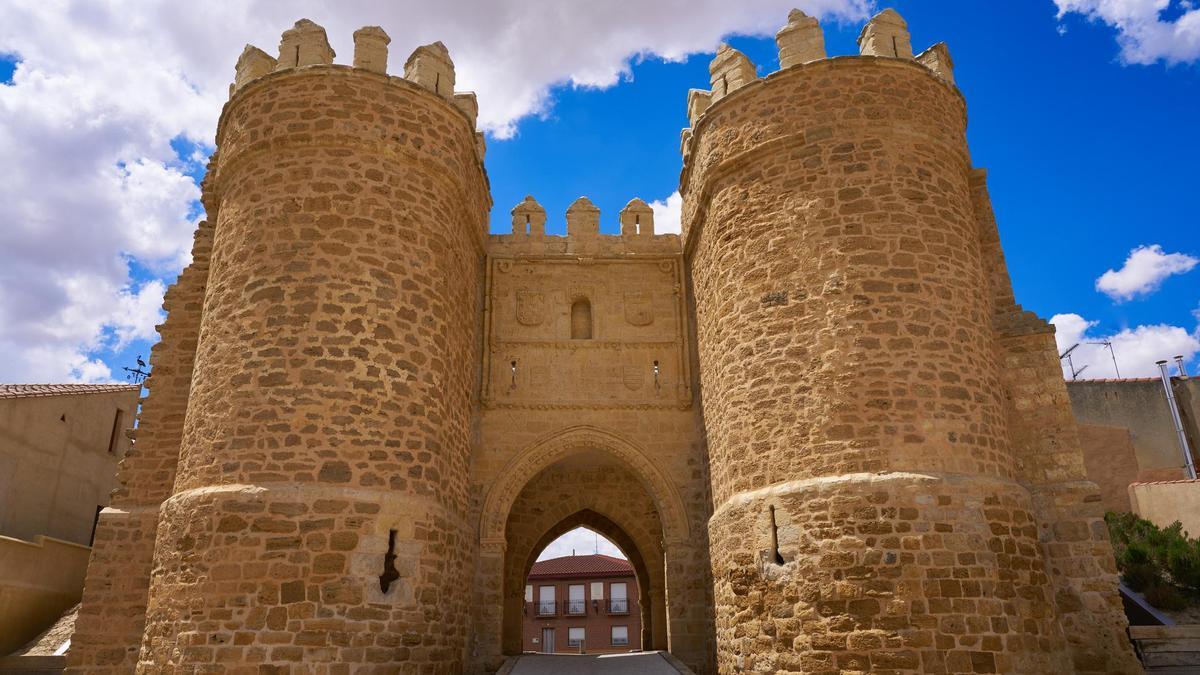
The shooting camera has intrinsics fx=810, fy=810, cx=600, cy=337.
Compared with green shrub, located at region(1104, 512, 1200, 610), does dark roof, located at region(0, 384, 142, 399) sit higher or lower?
higher

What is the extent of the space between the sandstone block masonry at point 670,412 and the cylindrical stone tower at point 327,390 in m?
0.03

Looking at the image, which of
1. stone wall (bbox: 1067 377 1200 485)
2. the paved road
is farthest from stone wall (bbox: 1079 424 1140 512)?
the paved road

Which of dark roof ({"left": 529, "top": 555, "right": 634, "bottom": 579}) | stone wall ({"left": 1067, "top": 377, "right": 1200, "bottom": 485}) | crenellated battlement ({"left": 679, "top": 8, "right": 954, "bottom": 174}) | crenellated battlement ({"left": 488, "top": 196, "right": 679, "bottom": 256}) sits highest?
crenellated battlement ({"left": 679, "top": 8, "right": 954, "bottom": 174})

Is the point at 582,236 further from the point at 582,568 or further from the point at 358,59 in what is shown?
the point at 582,568

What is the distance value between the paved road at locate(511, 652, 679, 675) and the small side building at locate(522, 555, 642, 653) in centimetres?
2176

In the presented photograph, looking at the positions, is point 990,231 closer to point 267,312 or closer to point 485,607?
point 485,607

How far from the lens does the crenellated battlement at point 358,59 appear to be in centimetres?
948

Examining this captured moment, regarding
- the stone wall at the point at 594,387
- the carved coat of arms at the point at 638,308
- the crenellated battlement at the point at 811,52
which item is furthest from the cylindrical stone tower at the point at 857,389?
the carved coat of arms at the point at 638,308

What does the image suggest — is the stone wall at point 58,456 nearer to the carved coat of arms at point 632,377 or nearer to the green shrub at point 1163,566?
the carved coat of arms at point 632,377

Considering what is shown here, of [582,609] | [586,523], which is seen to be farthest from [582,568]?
[586,523]

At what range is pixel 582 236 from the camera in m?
11.9

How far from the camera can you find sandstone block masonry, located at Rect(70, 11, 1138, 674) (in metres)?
7.38

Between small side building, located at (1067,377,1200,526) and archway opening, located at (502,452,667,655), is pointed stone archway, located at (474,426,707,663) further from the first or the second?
small side building, located at (1067,377,1200,526)

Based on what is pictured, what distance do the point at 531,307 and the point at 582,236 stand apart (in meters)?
1.34
